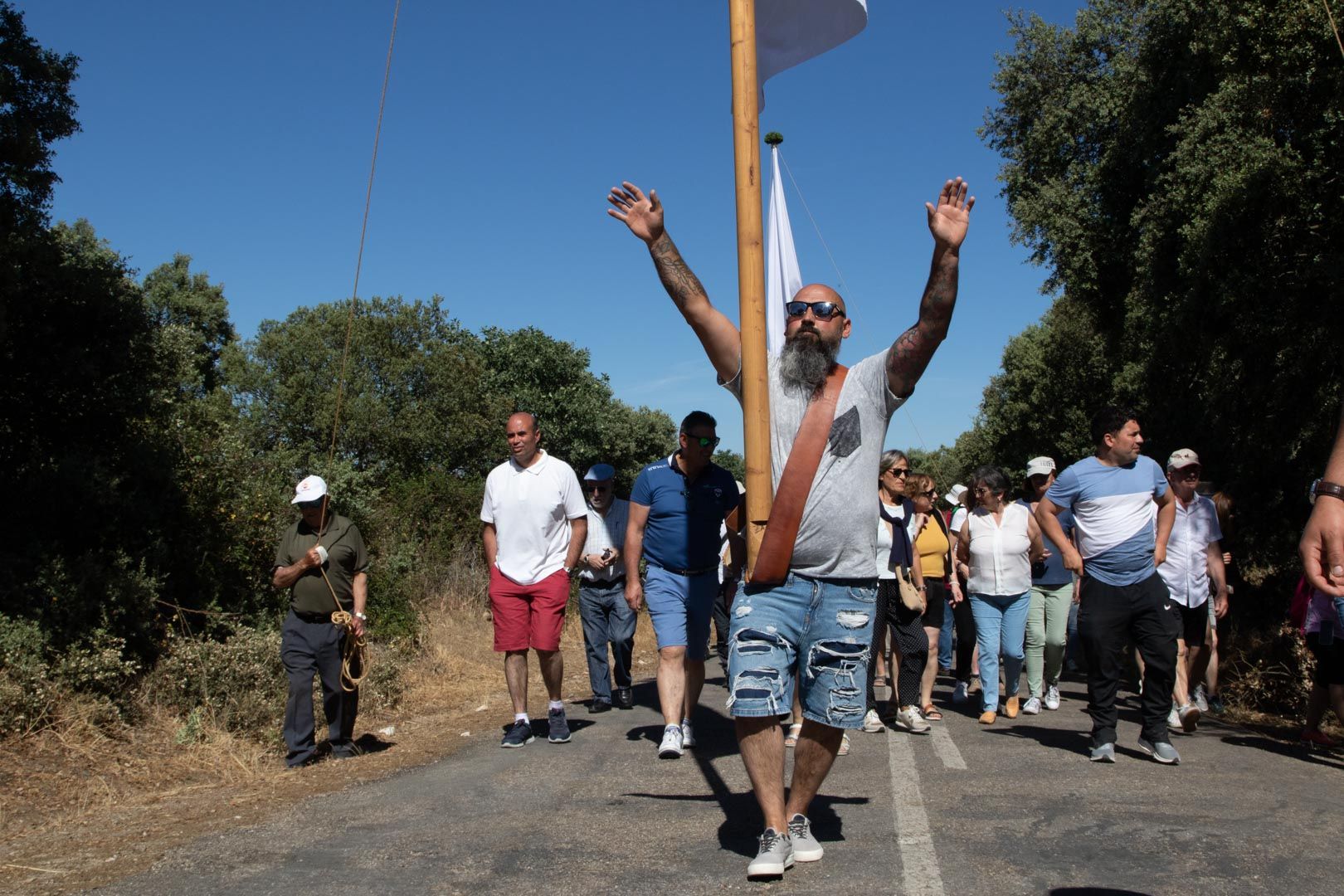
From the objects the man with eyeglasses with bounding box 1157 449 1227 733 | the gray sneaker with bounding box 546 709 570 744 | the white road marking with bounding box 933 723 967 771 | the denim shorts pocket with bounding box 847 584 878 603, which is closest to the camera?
the denim shorts pocket with bounding box 847 584 878 603

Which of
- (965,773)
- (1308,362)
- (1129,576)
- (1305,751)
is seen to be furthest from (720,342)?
(1308,362)

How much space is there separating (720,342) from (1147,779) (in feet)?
11.9

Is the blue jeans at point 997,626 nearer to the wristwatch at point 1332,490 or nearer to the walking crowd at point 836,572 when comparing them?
the walking crowd at point 836,572

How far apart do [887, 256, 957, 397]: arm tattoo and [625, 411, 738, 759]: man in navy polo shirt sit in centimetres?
292

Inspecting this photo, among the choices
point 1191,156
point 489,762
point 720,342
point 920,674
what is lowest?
point 489,762

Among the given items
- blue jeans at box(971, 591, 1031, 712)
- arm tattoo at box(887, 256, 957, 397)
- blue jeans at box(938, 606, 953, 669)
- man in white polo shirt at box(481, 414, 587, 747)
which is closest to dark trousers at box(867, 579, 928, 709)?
blue jeans at box(971, 591, 1031, 712)

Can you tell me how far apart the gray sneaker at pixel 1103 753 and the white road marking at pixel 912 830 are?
775mm

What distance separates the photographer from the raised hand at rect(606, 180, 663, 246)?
182 inches

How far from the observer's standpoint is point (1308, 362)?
12477 mm

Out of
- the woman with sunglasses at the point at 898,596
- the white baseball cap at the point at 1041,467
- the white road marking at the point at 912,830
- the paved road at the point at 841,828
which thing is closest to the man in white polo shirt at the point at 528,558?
the paved road at the point at 841,828

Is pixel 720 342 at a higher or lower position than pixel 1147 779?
higher

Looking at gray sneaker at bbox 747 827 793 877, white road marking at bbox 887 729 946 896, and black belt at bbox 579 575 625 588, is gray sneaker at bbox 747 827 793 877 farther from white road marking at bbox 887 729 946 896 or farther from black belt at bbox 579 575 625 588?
black belt at bbox 579 575 625 588

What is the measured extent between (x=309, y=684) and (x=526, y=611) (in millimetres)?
1402

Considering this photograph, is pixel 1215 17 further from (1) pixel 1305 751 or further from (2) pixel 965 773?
(2) pixel 965 773
